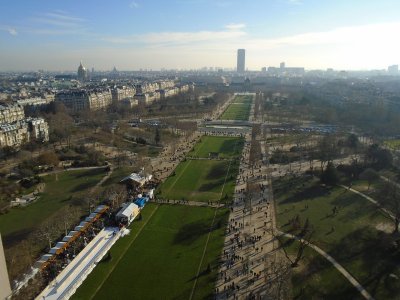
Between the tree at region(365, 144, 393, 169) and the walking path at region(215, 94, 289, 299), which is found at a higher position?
the tree at region(365, 144, 393, 169)

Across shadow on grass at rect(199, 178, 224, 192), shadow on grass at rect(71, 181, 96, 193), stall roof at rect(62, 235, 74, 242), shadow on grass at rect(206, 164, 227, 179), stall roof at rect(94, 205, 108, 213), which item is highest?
stall roof at rect(94, 205, 108, 213)

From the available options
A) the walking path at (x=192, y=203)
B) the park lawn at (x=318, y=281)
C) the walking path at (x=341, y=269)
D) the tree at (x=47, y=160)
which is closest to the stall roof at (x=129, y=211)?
the walking path at (x=192, y=203)

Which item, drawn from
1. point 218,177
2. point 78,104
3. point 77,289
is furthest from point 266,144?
point 78,104

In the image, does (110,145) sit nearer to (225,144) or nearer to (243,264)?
(225,144)

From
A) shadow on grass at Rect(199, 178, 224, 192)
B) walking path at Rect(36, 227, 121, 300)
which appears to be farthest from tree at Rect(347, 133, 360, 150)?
walking path at Rect(36, 227, 121, 300)

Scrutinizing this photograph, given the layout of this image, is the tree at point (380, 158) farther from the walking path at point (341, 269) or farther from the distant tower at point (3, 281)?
the distant tower at point (3, 281)

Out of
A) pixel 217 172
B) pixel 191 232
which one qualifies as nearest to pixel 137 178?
pixel 217 172

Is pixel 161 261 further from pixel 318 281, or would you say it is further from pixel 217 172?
pixel 217 172

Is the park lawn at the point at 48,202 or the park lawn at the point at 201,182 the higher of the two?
the park lawn at the point at 48,202

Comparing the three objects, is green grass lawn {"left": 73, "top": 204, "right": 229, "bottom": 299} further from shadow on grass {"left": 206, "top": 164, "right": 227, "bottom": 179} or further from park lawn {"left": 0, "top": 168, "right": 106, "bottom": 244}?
shadow on grass {"left": 206, "top": 164, "right": 227, "bottom": 179}
